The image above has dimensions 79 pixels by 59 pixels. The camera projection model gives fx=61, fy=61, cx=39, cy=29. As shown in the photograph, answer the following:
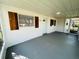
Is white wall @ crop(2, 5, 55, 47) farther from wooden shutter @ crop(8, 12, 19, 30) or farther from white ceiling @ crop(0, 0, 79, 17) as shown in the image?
white ceiling @ crop(0, 0, 79, 17)

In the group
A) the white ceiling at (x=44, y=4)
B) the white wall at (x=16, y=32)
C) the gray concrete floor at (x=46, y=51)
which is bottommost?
the gray concrete floor at (x=46, y=51)

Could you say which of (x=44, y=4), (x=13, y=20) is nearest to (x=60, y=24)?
(x=44, y=4)

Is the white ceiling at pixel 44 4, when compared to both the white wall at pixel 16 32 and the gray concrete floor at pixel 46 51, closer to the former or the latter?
the white wall at pixel 16 32

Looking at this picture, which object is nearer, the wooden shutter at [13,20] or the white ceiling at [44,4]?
the white ceiling at [44,4]

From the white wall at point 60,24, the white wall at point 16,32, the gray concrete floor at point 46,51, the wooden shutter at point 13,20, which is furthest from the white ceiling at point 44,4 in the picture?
the white wall at point 60,24

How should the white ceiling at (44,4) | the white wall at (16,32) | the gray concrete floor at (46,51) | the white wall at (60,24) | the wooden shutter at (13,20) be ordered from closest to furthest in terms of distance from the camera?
Answer: 1. the gray concrete floor at (46,51)
2. the white ceiling at (44,4)
3. the white wall at (16,32)
4. the wooden shutter at (13,20)
5. the white wall at (60,24)

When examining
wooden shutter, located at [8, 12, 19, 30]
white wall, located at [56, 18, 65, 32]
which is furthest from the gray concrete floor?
white wall, located at [56, 18, 65, 32]

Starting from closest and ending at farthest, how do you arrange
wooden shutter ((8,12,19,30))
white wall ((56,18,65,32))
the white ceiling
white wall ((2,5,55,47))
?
the white ceiling, white wall ((2,5,55,47)), wooden shutter ((8,12,19,30)), white wall ((56,18,65,32))

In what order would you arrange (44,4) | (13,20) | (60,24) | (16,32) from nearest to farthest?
(44,4) < (13,20) < (16,32) < (60,24)

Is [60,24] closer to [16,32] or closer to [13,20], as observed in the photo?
[16,32]

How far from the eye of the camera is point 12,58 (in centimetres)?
227

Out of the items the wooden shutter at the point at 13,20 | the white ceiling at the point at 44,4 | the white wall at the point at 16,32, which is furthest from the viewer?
the wooden shutter at the point at 13,20

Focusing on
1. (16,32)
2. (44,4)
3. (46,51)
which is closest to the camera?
(46,51)

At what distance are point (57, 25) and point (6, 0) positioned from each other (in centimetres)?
848
